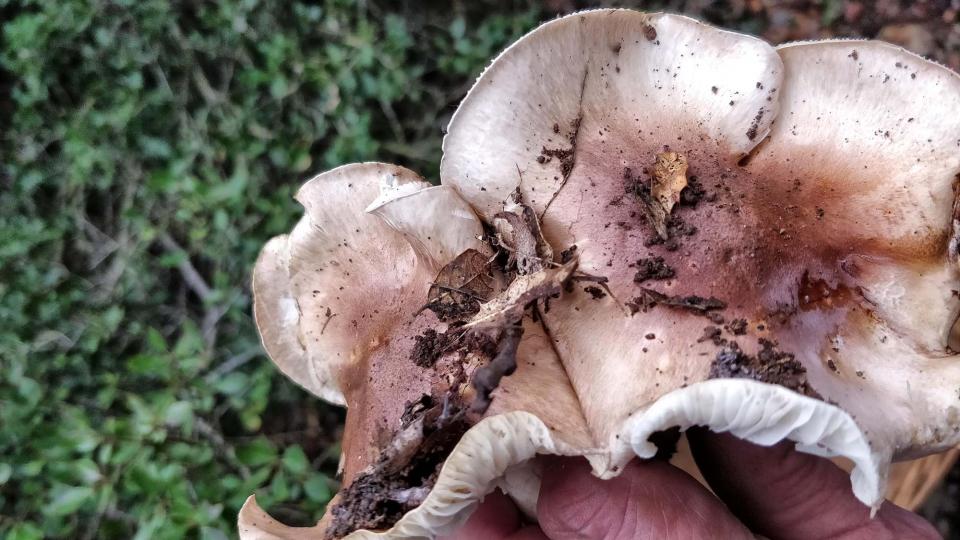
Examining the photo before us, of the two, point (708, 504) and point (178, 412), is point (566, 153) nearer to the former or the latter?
point (708, 504)

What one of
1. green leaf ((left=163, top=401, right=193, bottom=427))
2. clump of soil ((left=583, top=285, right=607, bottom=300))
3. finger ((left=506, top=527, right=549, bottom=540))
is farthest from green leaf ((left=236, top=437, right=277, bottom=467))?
clump of soil ((left=583, top=285, right=607, bottom=300))

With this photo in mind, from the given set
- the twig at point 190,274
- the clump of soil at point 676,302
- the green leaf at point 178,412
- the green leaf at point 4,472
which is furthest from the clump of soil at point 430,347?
the green leaf at point 4,472

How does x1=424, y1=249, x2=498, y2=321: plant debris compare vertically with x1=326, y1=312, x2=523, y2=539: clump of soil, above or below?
above

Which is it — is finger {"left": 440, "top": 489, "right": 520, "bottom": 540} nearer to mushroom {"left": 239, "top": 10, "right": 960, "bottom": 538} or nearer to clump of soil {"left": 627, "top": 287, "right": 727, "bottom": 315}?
mushroom {"left": 239, "top": 10, "right": 960, "bottom": 538}

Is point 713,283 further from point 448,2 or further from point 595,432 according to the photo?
point 448,2

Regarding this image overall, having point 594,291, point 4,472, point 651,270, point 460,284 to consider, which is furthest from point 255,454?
point 651,270

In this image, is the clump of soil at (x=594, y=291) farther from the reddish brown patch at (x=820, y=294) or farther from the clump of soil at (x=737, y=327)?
the reddish brown patch at (x=820, y=294)

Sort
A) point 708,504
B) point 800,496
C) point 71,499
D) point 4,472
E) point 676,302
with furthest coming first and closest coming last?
point 4,472 → point 71,499 → point 800,496 → point 708,504 → point 676,302
